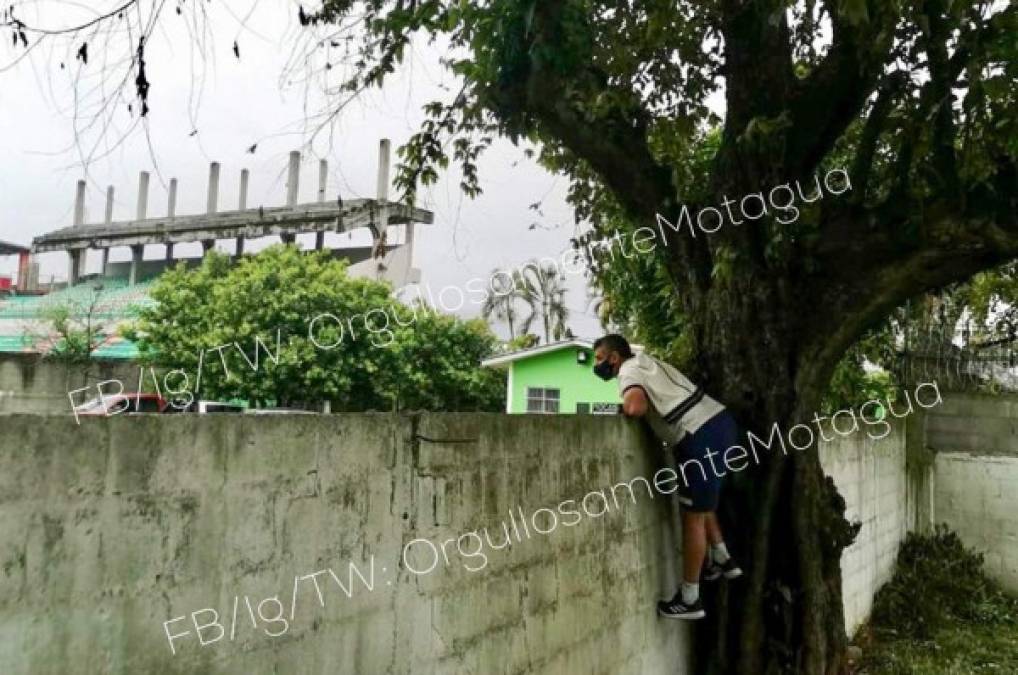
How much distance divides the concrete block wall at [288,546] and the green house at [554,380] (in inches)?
616

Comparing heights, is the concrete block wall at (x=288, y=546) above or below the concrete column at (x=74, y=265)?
below

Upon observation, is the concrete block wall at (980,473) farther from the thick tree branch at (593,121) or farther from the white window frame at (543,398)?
the white window frame at (543,398)

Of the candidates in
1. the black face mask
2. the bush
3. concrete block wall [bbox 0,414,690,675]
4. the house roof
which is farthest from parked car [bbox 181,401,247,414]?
the house roof

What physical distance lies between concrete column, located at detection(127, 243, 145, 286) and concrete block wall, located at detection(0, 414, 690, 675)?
32620 millimetres

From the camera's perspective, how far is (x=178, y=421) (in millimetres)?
1631

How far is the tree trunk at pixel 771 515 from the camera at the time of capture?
13.0 ft

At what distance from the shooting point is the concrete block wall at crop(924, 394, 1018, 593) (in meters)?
7.59

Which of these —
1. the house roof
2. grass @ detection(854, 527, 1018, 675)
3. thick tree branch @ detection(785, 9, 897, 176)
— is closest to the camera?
thick tree branch @ detection(785, 9, 897, 176)

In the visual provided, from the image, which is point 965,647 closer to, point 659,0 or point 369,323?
point 659,0

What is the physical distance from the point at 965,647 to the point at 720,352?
337cm

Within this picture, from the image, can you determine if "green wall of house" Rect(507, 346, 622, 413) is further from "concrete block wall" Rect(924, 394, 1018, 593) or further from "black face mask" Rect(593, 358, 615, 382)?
"black face mask" Rect(593, 358, 615, 382)

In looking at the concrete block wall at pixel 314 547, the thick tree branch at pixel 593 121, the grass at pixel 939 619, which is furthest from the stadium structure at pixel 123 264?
the concrete block wall at pixel 314 547

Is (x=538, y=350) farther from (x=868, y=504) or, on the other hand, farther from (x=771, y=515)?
(x=771, y=515)

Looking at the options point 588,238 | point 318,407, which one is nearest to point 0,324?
point 318,407
